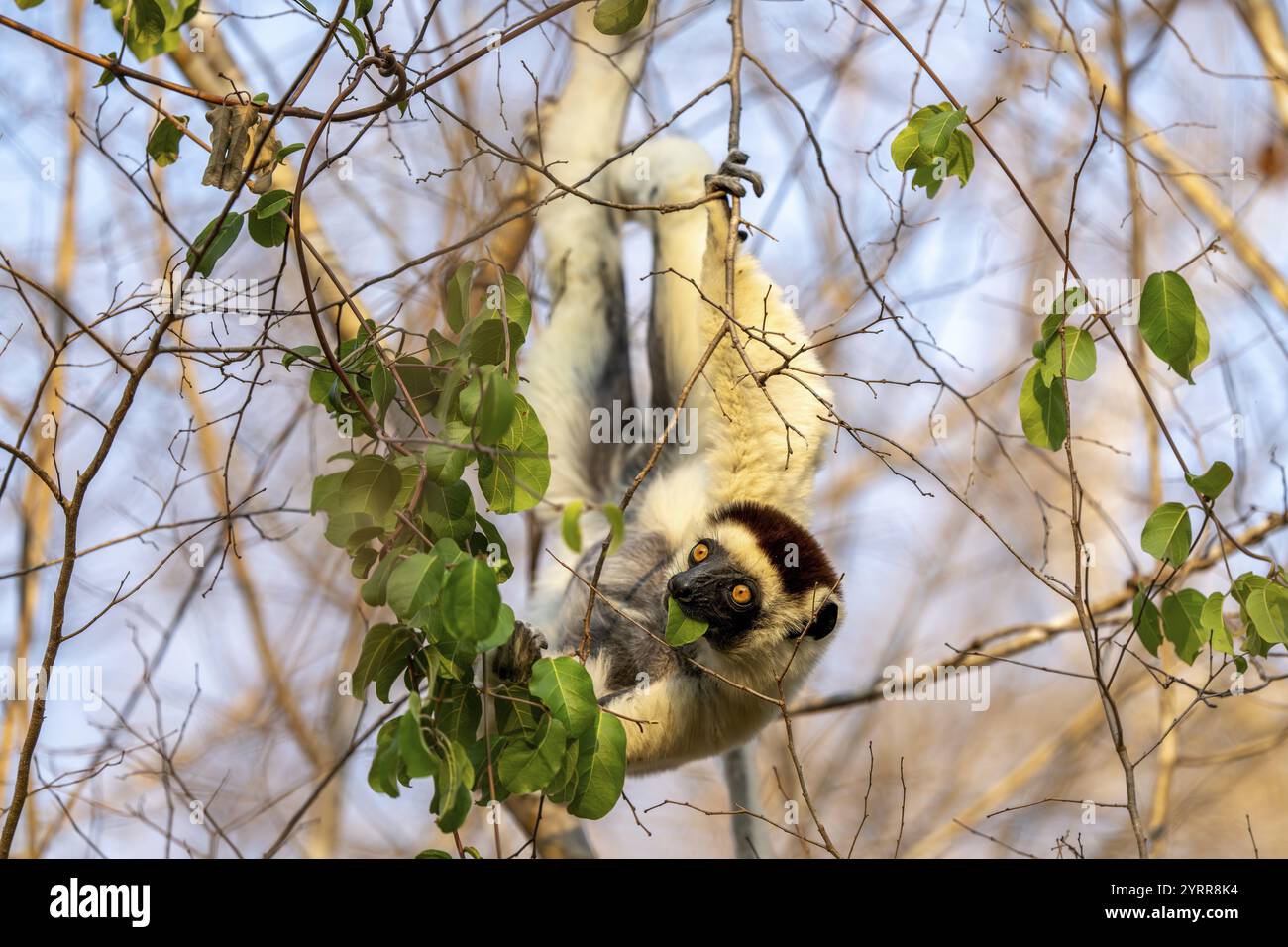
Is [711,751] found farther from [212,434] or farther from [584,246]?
[212,434]

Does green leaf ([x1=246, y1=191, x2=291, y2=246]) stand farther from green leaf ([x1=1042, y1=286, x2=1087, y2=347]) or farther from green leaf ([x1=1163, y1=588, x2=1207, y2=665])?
green leaf ([x1=1163, y1=588, x2=1207, y2=665])

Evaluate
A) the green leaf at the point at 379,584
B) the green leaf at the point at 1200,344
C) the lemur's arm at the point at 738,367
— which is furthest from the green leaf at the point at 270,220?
the green leaf at the point at 1200,344

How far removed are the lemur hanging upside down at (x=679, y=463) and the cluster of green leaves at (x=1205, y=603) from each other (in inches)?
36.8

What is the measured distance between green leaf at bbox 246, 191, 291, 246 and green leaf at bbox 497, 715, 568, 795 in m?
1.16

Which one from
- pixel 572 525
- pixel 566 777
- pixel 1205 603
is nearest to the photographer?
pixel 572 525

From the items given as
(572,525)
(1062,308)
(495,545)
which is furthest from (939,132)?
(572,525)

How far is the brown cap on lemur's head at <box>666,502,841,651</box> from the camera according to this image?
372cm

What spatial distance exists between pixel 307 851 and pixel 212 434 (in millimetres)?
2035

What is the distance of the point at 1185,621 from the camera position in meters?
2.57

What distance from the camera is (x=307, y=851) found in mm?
5215

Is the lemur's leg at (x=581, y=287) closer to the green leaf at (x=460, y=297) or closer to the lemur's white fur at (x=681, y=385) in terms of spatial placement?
the lemur's white fur at (x=681, y=385)

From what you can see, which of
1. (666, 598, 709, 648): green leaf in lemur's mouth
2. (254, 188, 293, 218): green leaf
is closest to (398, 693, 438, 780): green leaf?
(666, 598, 709, 648): green leaf in lemur's mouth

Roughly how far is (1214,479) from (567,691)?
1.49m

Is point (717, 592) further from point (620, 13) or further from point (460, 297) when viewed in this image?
point (620, 13)
